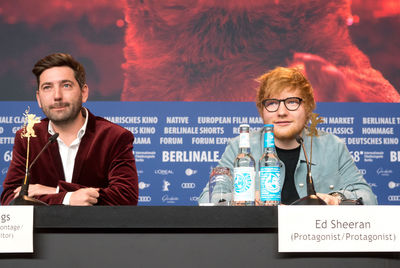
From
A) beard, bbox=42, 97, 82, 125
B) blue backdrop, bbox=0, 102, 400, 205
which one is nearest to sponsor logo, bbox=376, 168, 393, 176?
blue backdrop, bbox=0, 102, 400, 205

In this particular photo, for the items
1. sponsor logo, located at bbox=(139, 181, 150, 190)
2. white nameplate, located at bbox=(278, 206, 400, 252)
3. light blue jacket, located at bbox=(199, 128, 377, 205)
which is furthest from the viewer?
sponsor logo, located at bbox=(139, 181, 150, 190)

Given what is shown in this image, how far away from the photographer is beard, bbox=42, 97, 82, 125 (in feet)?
6.79

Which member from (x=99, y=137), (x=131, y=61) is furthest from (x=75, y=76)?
(x=131, y=61)

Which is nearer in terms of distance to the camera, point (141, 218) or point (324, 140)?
point (141, 218)

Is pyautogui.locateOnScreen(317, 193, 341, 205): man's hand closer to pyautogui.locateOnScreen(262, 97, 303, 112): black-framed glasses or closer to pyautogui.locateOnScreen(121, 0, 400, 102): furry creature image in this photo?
pyautogui.locateOnScreen(262, 97, 303, 112): black-framed glasses

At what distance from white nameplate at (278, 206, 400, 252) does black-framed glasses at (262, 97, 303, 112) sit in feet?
3.51

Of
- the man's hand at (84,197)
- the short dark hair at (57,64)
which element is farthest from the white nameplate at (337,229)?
the short dark hair at (57,64)

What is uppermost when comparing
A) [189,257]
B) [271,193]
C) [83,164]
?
[83,164]

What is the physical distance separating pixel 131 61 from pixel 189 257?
2.30 meters

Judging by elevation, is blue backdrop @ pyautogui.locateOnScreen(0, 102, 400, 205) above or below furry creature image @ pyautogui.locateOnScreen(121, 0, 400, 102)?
below

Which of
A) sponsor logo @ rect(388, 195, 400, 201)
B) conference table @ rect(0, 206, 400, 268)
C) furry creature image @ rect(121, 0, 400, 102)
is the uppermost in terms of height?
furry creature image @ rect(121, 0, 400, 102)

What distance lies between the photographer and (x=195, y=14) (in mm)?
3143

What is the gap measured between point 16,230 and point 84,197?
71cm

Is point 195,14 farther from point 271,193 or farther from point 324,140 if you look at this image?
point 271,193
